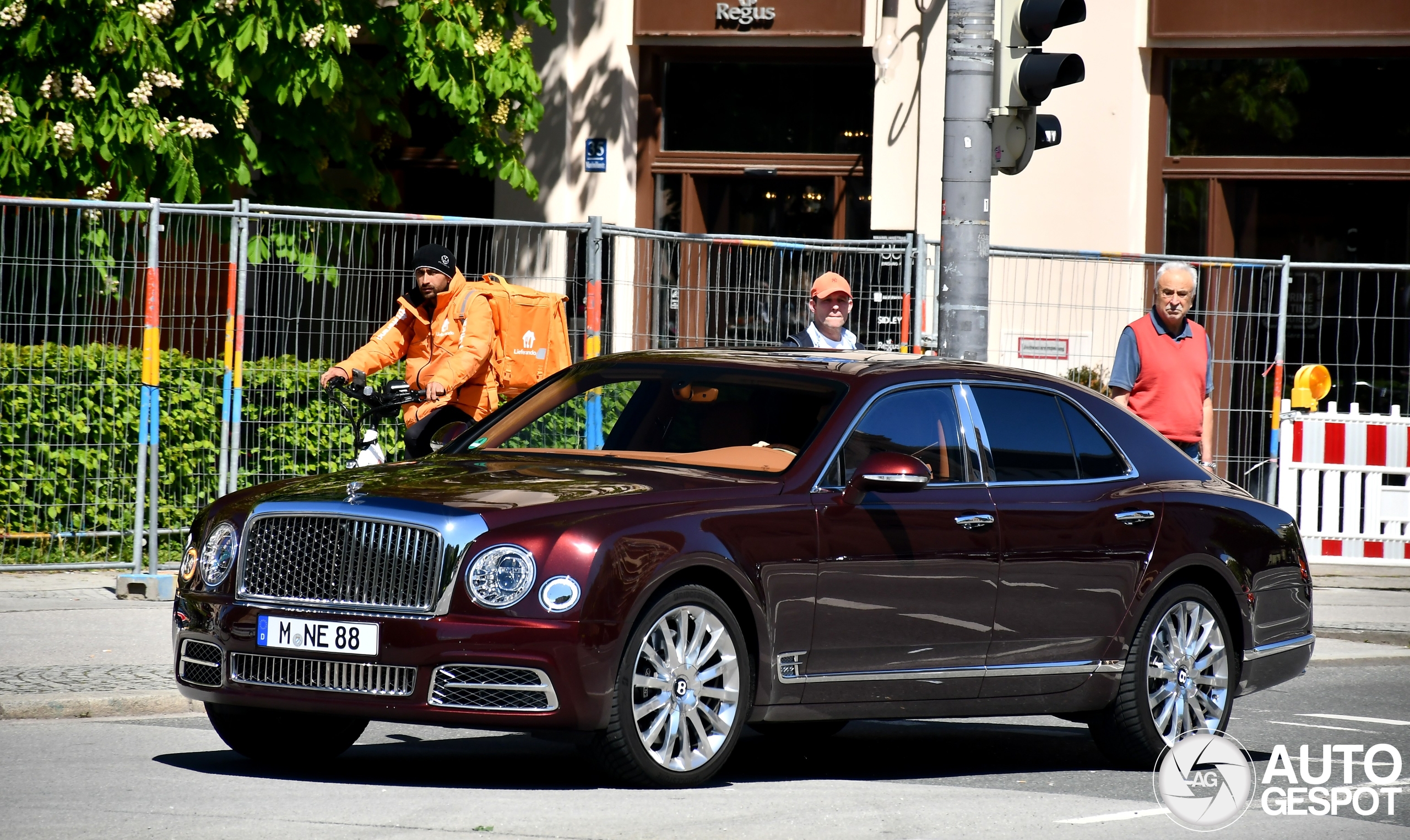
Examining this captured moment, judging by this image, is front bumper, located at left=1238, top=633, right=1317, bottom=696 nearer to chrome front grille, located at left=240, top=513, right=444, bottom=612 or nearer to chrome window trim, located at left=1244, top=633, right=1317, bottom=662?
chrome window trim, located at left=1244, top=633, right=1317, bottom=662

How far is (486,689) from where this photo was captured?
6223 millimetres

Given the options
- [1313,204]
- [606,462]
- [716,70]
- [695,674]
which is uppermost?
[716,70]

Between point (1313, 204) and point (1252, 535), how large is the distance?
1011 cm

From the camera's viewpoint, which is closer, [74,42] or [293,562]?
[293,562]

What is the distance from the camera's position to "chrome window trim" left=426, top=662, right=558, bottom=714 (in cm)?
618

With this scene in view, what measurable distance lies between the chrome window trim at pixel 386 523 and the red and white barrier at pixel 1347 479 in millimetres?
9725

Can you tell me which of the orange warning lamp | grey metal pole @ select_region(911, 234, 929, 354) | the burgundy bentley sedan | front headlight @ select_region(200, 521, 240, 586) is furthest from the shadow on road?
the orange warning lamp

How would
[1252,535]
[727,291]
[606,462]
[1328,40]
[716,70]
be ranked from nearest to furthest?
[606,462], [1252,535], [727,291], [1328,40], [716,70]

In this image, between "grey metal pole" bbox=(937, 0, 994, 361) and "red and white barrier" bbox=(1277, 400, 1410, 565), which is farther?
"red and white barrier" bbox=(1277, 400, 1410, 565)

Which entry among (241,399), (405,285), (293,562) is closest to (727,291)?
(405,285)

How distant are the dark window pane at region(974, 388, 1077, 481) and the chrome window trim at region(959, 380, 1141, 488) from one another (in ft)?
0.05

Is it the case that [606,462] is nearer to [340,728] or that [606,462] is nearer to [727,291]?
[340,728]

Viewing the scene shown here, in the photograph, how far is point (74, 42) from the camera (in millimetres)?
13945

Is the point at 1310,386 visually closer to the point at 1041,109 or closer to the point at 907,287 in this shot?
the point at 907,287
